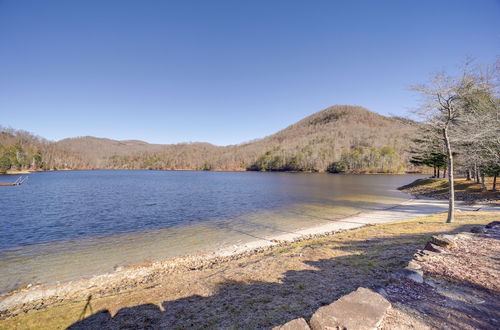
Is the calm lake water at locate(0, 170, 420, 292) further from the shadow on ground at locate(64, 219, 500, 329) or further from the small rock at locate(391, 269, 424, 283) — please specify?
the small rock at locate(391, 269, 424, 283)

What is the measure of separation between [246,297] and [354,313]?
3.03 metres

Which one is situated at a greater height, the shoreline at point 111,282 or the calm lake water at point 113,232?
the shoreline at point 111,282

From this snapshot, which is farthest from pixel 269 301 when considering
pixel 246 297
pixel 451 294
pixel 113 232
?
pixel 113 232

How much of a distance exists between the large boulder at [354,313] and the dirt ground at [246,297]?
40 cm

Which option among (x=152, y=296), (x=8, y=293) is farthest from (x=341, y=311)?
(x=8, y=293)

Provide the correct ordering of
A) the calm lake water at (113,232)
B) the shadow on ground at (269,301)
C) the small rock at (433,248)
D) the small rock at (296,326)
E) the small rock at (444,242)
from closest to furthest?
the small rock at (296,326) → the shadow on ground at (269,301) → the small rock at (433,248) → the small rock at (444,242) → the calm lake water at (113,232)

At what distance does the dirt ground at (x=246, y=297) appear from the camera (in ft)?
16.0

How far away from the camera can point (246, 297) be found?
573cm

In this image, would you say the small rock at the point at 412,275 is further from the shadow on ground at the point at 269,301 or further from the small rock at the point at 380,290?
the small rock at the point at 380,290

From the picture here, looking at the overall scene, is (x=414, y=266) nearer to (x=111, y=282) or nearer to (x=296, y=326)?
(x=296, y=326)

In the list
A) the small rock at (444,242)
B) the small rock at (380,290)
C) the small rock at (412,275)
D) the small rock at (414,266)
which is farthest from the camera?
the small rock at (444,242)

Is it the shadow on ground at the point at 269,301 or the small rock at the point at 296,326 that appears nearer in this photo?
the small rock at the point at 296,326

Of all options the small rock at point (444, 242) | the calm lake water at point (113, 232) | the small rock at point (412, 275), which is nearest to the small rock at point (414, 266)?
the small rock at point (412, 275)

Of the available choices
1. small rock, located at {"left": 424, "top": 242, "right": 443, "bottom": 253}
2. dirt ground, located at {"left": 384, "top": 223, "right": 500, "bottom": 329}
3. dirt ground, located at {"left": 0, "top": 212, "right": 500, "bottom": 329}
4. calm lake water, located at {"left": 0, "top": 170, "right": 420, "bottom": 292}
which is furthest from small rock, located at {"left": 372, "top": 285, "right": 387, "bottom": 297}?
calm lake water, located at {"left": 0, "top": 170, "right": 420, "bottom": 292}
